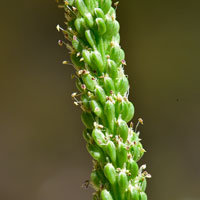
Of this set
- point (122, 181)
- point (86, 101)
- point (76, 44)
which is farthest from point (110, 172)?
point (76, 44)

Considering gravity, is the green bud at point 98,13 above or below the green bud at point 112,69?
above

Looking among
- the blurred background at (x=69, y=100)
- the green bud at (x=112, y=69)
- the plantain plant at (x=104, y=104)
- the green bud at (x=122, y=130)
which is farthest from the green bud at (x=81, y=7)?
the blurred background at (x=69, y=100)

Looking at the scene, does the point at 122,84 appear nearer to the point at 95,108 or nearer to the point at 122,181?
the point at 95,108

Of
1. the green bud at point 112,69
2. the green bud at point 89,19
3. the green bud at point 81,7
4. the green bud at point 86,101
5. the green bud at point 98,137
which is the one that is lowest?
the green bud at point 98,137

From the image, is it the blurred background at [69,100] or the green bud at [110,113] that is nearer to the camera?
the green bud at [110,113]

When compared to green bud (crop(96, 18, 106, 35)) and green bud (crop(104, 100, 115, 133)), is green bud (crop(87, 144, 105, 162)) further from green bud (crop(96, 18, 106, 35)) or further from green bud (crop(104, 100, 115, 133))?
green bud (crop(96, 18, 106, 35))

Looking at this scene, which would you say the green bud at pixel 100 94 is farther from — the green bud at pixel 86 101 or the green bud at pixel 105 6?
the green bud at pixel 105 6
